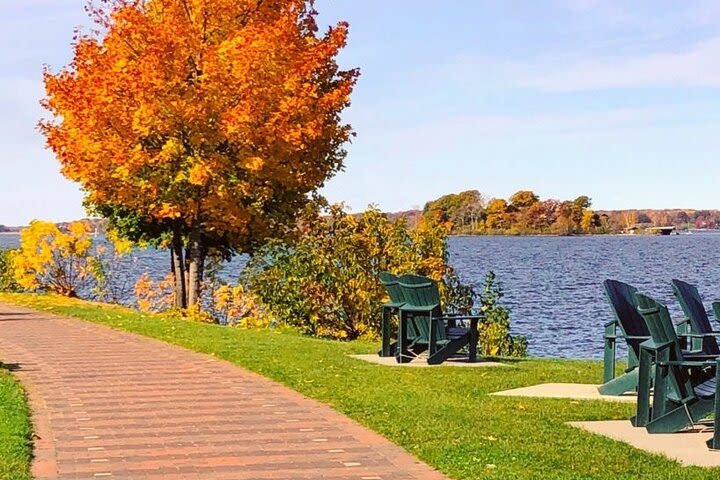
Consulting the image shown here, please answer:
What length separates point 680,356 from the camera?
820 centimetres

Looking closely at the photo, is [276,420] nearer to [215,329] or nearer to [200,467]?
[200,467]

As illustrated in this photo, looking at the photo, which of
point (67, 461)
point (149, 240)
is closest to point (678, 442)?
point (67, 461)

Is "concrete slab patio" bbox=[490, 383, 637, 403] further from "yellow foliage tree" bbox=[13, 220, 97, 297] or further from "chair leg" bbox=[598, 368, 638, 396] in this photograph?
"yellow foliage tree" bbox=[13, 220, 97, 297]

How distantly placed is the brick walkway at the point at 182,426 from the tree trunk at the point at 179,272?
10494 mm

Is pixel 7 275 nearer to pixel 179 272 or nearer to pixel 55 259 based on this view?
pixel 55 259

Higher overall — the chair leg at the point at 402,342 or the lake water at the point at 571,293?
the chair leg at the point at 402,342

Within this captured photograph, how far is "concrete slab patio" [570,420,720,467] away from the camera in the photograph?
727cm

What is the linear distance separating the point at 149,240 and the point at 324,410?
16088 mm

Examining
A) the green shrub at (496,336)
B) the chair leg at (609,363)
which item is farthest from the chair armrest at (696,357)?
the green shrub at (496,336)

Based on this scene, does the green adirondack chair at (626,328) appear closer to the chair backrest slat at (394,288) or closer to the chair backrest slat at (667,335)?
the chair backrest slat at (667,335)

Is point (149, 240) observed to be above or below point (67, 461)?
above

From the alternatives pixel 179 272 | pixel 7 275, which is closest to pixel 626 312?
pixel 179 272

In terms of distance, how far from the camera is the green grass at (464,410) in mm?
6926

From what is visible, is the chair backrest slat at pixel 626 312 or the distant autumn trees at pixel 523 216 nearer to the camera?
the chair backrest slat at pixel 626 312
